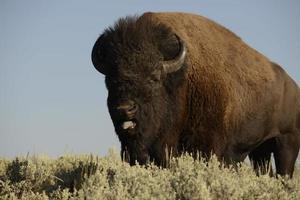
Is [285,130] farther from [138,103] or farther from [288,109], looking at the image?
[138,103]

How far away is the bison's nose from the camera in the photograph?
7.80 meters

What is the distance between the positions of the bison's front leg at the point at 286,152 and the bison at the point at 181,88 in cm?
53

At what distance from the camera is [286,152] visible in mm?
11203

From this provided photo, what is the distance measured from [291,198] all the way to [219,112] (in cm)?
318

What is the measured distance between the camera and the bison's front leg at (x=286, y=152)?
11180 mm

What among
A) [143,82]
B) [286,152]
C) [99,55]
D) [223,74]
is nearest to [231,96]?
[223,74]

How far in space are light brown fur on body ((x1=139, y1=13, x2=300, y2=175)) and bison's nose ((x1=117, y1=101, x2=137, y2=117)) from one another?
1294 mm

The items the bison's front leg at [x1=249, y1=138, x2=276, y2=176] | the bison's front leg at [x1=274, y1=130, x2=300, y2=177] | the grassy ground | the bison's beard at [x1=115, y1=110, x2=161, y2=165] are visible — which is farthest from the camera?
the bison's front leg at [x1=249, y1=138, x2=276, y2=176]

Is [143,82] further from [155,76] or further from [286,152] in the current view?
[286,152]

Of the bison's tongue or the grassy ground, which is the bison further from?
the grassy ground

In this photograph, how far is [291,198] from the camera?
620cm

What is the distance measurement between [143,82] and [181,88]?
0.93m

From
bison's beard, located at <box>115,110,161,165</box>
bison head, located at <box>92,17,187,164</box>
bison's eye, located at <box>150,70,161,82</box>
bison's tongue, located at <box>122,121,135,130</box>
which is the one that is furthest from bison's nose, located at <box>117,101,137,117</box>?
bison's eye, located at <box>150,70,161,82</box>

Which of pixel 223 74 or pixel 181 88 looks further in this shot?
pixel 223 74
